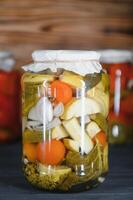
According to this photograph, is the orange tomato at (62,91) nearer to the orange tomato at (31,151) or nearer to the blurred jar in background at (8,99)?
the orange tomato at (31,151)

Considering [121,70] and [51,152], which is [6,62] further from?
[51,152]

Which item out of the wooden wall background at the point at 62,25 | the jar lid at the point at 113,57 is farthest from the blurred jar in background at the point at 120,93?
the wooden wall background at the point at 62,25

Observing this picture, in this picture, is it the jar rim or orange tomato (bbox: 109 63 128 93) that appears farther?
orange tomato (bbox: 109 63 128 93)

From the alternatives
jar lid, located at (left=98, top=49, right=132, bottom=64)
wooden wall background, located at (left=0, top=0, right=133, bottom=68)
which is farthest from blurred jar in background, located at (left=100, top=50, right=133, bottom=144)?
wooden wall background, located at (left=0, top=0, right=133, bottom=68)

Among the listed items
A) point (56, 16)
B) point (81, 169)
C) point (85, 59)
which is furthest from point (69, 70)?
point (56, 16)

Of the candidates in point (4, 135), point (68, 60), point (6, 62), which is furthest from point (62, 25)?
point (68, 60)

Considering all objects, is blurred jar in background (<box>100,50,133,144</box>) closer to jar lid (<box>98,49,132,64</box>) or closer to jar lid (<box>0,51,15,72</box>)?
jar lid (<box>98,49,132,64</box>)
